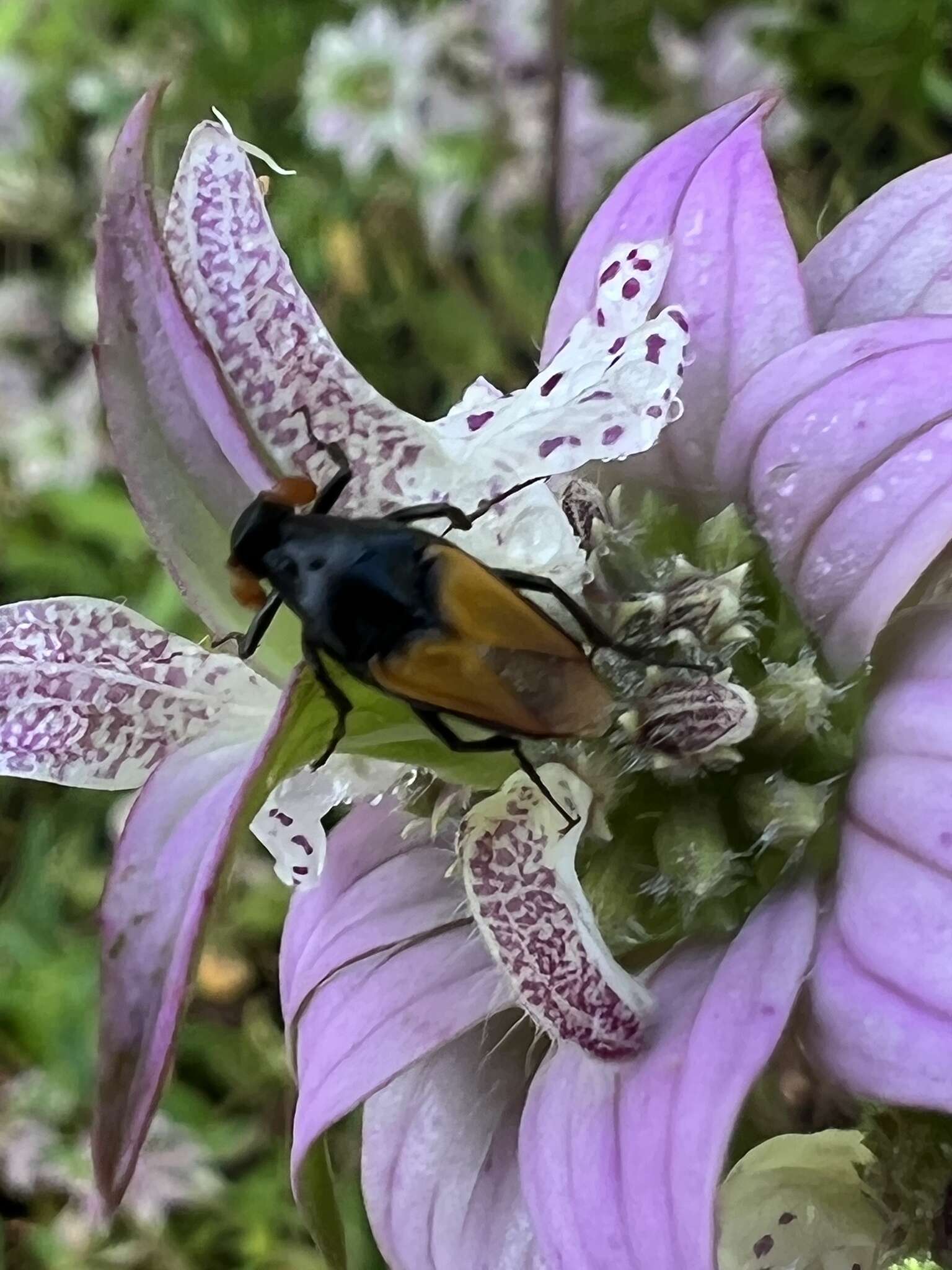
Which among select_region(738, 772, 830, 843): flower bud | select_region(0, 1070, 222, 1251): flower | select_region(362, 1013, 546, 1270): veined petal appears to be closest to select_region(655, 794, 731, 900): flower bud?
select_region(738, 772, 830, 843): flower bud

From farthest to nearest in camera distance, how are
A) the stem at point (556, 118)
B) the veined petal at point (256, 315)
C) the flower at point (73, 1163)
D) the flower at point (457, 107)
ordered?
1. the flower at point (457, 107)
2. the flower at point (73, 1163)
3. the stem at point (556, 118)
4. the veined petal at point (256, 315)

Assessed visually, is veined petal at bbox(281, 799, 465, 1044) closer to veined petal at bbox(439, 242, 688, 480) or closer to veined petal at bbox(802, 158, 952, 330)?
veined petal at bbox(439, 242, 688, 480)

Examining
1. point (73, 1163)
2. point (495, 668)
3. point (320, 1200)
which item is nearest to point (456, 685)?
point (495, 668)

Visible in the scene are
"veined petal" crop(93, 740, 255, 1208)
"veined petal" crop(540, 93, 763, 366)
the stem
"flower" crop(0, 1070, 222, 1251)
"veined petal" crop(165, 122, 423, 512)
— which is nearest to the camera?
"veined petal" crop(93, 740, 255, 1208)

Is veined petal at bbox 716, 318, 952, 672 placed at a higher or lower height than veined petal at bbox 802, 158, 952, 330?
lower

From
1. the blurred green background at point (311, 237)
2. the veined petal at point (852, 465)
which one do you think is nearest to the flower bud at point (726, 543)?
→ the veined petal at point (852, 465)

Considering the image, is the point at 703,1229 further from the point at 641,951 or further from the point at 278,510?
the point at 278,510

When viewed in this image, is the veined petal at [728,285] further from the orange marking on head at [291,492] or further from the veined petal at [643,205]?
the orange marking on head at [291,492]
